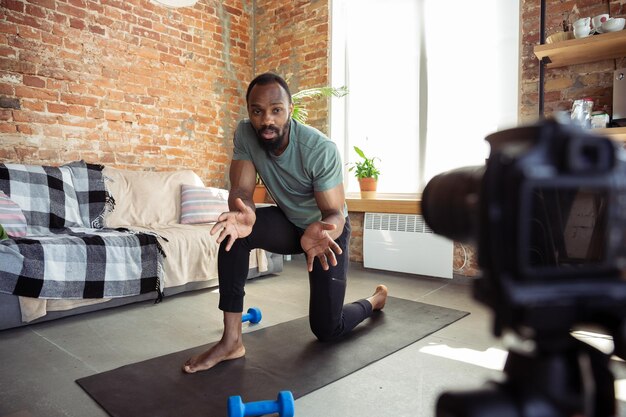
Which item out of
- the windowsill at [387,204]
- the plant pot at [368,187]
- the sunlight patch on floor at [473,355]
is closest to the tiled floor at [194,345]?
the sunlight patch on floor at [473,355]

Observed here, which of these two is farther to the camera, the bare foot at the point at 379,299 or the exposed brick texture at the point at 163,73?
the exposed brick texture at the point at 163,73

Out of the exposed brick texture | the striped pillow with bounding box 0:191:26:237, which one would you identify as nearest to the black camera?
the striped pillow with bounding box 0:191:26:237

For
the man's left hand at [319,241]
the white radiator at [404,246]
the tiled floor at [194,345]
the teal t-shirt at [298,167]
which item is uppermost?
the teal t-shirt at [298,167]

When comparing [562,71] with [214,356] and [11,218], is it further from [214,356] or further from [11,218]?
[11,218]

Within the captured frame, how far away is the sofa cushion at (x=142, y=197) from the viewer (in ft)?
10.2

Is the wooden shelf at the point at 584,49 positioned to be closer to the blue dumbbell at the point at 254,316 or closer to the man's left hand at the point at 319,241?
the man's left hand at the point at 319,241

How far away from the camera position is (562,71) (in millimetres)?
2729

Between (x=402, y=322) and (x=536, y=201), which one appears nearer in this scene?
(x=536, y=201)

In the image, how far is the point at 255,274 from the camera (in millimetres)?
3160

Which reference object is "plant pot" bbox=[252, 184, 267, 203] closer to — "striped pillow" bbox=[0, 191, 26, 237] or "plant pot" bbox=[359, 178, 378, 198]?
"plant pot" bbox=[359, 178, 378, 198]

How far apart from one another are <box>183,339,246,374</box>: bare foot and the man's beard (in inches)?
30.3

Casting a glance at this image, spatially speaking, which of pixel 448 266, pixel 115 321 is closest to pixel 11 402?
pixel 115 321

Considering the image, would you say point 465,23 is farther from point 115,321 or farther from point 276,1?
point 115,321

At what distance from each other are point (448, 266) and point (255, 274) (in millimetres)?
1368
